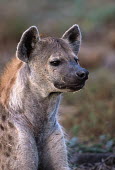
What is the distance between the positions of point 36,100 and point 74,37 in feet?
2.69

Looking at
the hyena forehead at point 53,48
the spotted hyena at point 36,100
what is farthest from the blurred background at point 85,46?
the spotted hyena at point 36,100

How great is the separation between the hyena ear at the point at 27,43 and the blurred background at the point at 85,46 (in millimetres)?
365

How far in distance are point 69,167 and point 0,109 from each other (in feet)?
2.99

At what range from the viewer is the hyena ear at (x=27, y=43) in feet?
18.6

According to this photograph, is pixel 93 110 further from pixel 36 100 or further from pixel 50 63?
pixel 50 63

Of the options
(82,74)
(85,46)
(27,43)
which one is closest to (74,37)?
(27,43)

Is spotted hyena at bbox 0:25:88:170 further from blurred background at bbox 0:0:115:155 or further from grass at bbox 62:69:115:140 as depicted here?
grass at bbox 62:69:115:140

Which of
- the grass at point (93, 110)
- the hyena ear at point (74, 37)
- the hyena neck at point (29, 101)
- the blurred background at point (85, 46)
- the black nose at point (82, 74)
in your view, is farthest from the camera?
the blurred background at point (85, 46)

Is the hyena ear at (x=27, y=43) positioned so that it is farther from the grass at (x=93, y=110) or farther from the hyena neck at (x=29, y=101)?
the grass at (x=93, y=110)

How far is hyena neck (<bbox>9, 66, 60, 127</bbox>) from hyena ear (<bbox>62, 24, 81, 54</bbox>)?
589 millimetres

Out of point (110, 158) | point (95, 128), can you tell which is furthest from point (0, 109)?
point (95, 128)

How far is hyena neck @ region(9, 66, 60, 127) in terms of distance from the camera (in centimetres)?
570

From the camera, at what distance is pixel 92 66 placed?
46.2 feet

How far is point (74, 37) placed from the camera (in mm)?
6137
